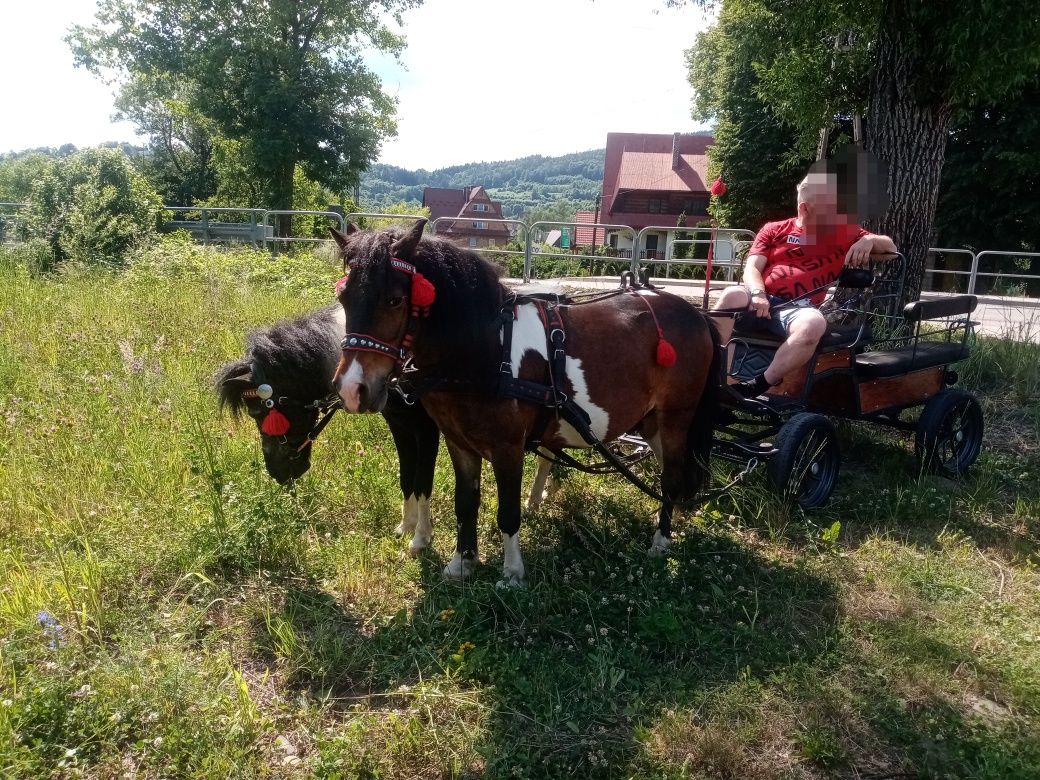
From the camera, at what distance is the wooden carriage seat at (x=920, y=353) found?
4.39 meters

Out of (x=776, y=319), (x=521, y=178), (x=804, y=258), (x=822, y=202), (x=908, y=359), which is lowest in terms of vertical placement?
(x=908, y=359)

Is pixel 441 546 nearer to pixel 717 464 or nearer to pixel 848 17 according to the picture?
pixel 717 464

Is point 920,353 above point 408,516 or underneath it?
above

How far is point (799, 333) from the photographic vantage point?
3.94 metres

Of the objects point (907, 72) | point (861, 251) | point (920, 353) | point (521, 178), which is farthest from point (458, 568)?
point (521, 178)

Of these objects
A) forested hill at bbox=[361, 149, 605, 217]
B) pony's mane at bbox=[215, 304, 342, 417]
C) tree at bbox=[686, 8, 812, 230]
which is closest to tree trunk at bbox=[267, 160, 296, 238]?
tree at bbox=[686, 8, 812, 230]

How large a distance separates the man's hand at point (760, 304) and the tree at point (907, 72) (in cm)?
276

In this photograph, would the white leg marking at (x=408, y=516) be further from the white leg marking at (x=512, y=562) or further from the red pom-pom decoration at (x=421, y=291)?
the red pom-pom decoration at (x=421, y=291)

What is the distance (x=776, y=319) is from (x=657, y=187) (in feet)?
149

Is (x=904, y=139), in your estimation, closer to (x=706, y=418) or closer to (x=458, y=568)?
(x=706, y=418)

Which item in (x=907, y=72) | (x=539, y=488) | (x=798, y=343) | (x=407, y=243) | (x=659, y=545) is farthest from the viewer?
(x=907, y=72)

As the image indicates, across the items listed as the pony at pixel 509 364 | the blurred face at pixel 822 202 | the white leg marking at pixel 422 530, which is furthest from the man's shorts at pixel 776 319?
the white leg marking at pixel 422 530

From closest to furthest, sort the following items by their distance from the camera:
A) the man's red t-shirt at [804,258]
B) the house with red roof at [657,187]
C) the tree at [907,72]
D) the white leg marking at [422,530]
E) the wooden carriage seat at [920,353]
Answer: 1. the white leg marking at [422,530]
2. the man's red t-shirt at [804,258]
3. the wooden carriage seat at [920,353]
4. the tree at [907,72]
5. the house with red roof at [657,187]

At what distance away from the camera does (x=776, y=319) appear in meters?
4.24
